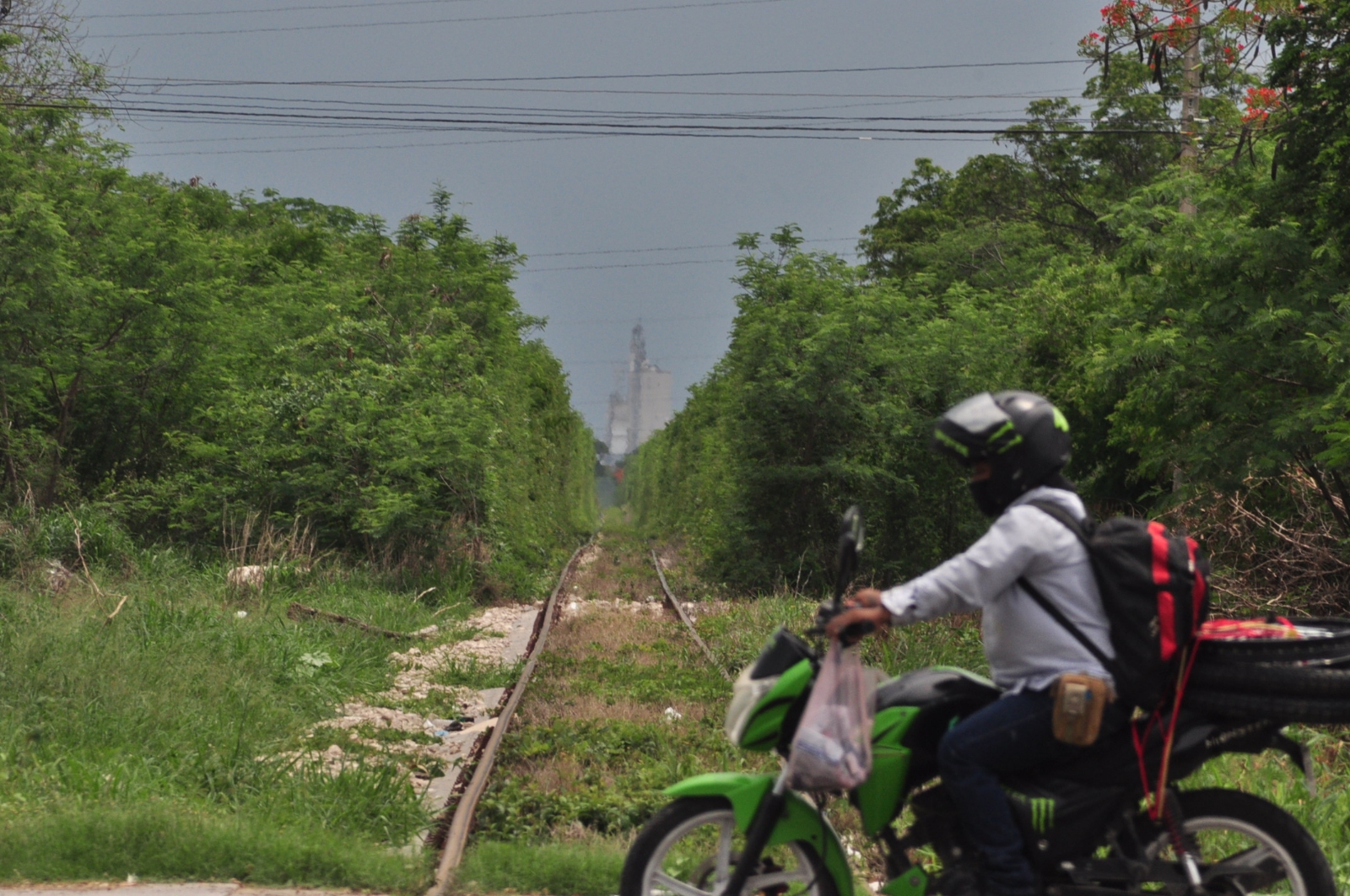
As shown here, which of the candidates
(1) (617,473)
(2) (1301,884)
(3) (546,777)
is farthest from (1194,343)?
(1) (617,473)

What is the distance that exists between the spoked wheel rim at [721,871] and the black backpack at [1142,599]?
117cm

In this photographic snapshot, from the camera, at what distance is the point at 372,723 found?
8375 millimetres

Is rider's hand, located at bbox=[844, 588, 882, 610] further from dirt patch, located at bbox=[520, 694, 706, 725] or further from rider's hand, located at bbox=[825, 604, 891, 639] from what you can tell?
dirt patch, located at bbox=[520, 694, 706, 725]

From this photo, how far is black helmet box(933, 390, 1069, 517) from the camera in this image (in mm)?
3488

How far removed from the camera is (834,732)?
342 cm

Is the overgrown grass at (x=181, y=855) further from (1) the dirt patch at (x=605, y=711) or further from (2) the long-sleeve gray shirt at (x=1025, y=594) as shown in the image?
(1) the dirt patch at (x=605, y=711)

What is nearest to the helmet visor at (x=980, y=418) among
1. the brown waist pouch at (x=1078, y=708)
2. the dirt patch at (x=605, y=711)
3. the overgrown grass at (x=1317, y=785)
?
the brown waist pouch at (x=1078, y=708)

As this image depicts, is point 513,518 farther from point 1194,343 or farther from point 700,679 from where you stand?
point 1194,343

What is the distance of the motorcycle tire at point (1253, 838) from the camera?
3488 millimetres

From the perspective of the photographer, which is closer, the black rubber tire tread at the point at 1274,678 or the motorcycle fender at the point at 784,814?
the black rubber tire tread at the point at 1274,678

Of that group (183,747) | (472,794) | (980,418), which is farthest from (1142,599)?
(183,747)

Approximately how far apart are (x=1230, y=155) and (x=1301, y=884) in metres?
11.7

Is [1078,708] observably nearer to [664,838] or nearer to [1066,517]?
[1066,517]

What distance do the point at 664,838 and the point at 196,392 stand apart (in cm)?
1829
